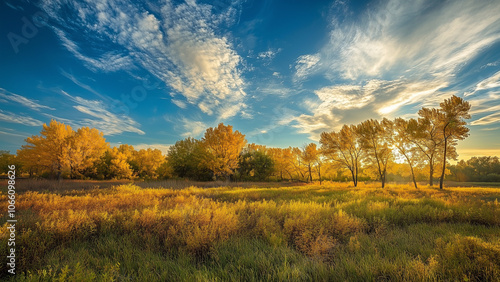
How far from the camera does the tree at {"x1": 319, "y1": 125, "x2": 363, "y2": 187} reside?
28.5 meters

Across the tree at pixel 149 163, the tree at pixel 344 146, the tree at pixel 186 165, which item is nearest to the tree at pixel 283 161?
the tree at pixel 344 146

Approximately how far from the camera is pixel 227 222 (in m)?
5.30

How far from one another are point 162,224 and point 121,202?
491 cm

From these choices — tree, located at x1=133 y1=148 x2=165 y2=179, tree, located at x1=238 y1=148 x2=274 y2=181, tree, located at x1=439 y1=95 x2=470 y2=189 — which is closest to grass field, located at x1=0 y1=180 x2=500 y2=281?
tree, located at x1=439 y1=95 x2=470 y2=189

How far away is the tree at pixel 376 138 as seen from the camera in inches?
1054

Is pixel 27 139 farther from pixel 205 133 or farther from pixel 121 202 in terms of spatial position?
pixel 121 202

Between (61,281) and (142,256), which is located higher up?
(61,281)

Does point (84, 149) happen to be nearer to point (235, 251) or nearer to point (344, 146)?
point (235, 251)

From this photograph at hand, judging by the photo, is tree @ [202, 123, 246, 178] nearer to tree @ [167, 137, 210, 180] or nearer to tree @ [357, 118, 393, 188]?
tree @ [167, 137, 210, 180]

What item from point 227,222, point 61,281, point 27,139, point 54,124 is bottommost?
point 227,222

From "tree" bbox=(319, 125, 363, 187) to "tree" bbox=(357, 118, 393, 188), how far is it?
923 millimetres

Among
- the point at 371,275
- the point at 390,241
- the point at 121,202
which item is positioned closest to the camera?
the point at 371,275

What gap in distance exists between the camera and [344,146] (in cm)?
2869

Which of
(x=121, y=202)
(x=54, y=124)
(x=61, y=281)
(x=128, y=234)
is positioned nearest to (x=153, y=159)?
(x=54, y=124)
